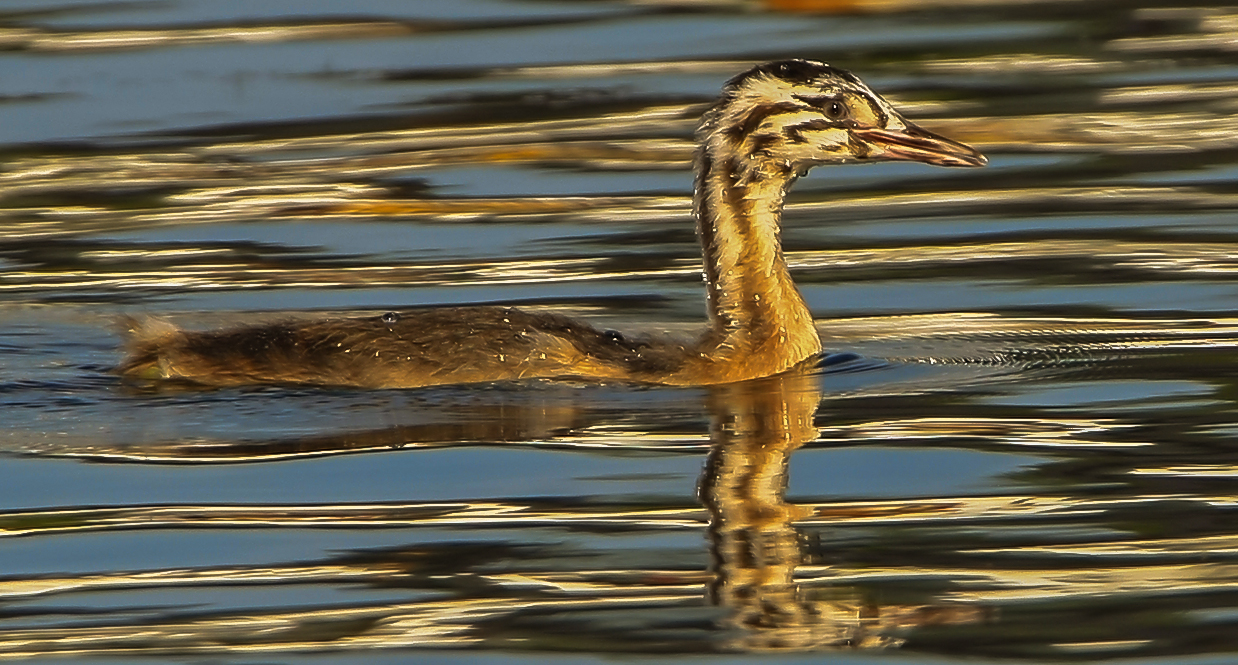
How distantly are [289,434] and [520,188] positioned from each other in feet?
20.1

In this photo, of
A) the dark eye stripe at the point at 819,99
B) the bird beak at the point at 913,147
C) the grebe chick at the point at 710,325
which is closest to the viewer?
the grebe chick at the point at 710,325

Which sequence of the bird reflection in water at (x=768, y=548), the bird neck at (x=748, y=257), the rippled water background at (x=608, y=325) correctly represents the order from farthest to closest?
the bird neck at (x=748, y=257) → the rippled water background at (x=608, y=325) → the bird reflection in water at (x=768, y=548)

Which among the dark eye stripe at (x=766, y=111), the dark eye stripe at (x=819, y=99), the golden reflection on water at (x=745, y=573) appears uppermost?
the dark eye stripe at (x=819, y=99)

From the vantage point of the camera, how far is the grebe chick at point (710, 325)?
1070 cm

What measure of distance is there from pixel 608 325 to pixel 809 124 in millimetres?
1671

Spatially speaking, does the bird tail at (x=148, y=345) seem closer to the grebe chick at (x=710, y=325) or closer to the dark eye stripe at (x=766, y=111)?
the grebe chick at (x=710, y=325)

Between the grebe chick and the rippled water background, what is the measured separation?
0.51 ft

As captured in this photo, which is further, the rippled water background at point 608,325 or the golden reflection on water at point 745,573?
the rippled water background at point 608,325

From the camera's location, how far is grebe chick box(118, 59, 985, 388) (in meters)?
10.7

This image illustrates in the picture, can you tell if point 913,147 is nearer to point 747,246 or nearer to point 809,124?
point 809,124

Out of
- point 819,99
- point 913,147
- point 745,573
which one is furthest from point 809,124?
point 745,573

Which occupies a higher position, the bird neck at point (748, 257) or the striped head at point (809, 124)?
the striped head at point (809, 124)

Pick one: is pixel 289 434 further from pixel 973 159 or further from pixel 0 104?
pixel 0 104

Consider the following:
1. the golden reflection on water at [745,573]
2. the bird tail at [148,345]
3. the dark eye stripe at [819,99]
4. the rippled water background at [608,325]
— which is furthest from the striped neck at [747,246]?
the bird tail at [148,345]
